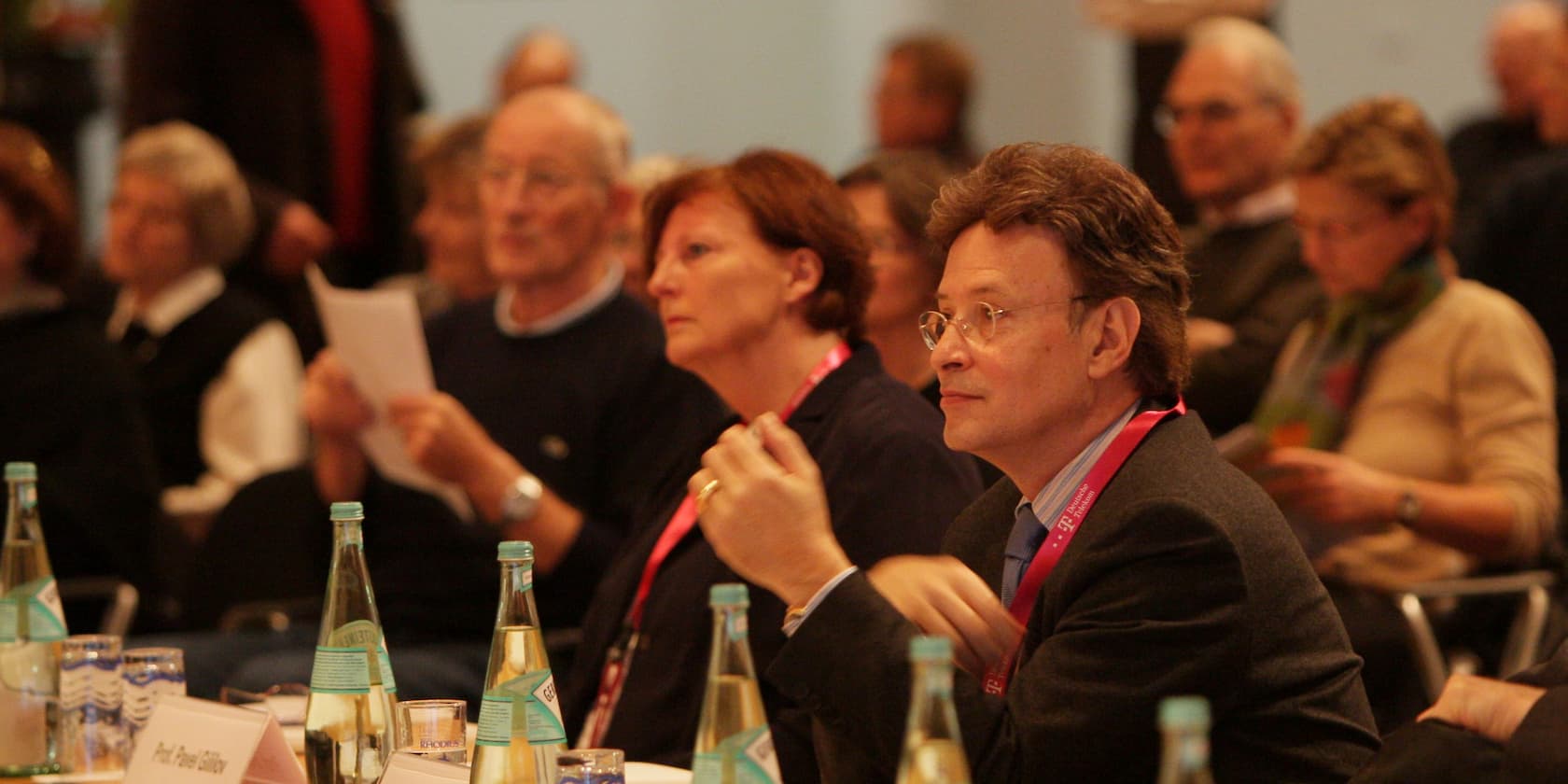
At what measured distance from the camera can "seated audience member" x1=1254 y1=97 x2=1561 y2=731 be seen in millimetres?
3391

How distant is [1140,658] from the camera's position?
176 centimetres

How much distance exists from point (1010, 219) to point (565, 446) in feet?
5.81

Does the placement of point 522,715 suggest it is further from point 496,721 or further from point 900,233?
point 900,233

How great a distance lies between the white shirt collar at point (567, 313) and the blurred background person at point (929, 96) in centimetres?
222

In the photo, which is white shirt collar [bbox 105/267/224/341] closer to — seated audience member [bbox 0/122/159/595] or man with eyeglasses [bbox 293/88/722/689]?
seated audience member [bbox 0/122/159/595]

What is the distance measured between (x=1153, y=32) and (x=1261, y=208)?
147 cm

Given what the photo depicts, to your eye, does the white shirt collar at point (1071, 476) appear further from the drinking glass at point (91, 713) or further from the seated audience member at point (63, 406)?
the seated audience member at point (63, 406)

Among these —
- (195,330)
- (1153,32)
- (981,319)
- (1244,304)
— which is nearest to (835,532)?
(981,319)

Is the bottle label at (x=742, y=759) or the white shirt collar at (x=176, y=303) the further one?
the white shirt collar at (x=176, y=303)

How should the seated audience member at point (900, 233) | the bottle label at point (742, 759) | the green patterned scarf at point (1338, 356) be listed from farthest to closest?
the green patterned scarf at point (1338, 356)
the seated audience member at point (900, 233)
the bottle label at point (742, 759)

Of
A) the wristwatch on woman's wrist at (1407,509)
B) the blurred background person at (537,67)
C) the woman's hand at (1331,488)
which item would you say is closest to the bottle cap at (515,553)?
the woman's hand at (1331,488)

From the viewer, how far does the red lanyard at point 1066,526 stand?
6.28ft

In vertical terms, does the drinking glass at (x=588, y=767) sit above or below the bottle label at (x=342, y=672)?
below

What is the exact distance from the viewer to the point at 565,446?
358 centimetres
